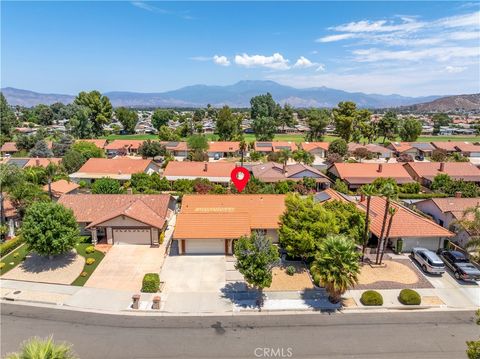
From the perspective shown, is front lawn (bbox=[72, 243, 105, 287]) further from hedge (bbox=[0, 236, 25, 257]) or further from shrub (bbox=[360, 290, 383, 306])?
shrub (bbox=[360, 290, 383, 306])

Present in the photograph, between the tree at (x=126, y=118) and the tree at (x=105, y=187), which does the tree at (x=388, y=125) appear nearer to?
the tree at (x=105, y=187)

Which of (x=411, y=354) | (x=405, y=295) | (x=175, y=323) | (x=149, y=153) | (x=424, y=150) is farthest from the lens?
(x=424, y=150)

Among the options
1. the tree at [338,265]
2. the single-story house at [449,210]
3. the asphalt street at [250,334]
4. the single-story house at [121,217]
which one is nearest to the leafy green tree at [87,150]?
the single-story house at [121,217]

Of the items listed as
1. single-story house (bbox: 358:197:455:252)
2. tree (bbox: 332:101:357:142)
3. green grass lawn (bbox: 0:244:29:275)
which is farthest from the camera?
tree (bbox: 332:101:357:142)

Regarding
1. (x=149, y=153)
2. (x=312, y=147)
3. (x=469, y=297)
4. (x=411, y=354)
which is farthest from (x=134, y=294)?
(x=312, y=147)

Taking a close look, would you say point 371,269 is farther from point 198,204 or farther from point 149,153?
point 149,153

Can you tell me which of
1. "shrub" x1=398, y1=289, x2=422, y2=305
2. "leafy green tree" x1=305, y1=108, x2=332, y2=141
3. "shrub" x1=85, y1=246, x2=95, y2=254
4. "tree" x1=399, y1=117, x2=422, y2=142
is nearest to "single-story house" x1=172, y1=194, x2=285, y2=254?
"shrub" x1=85, y1=246, x2=95, y2=254
